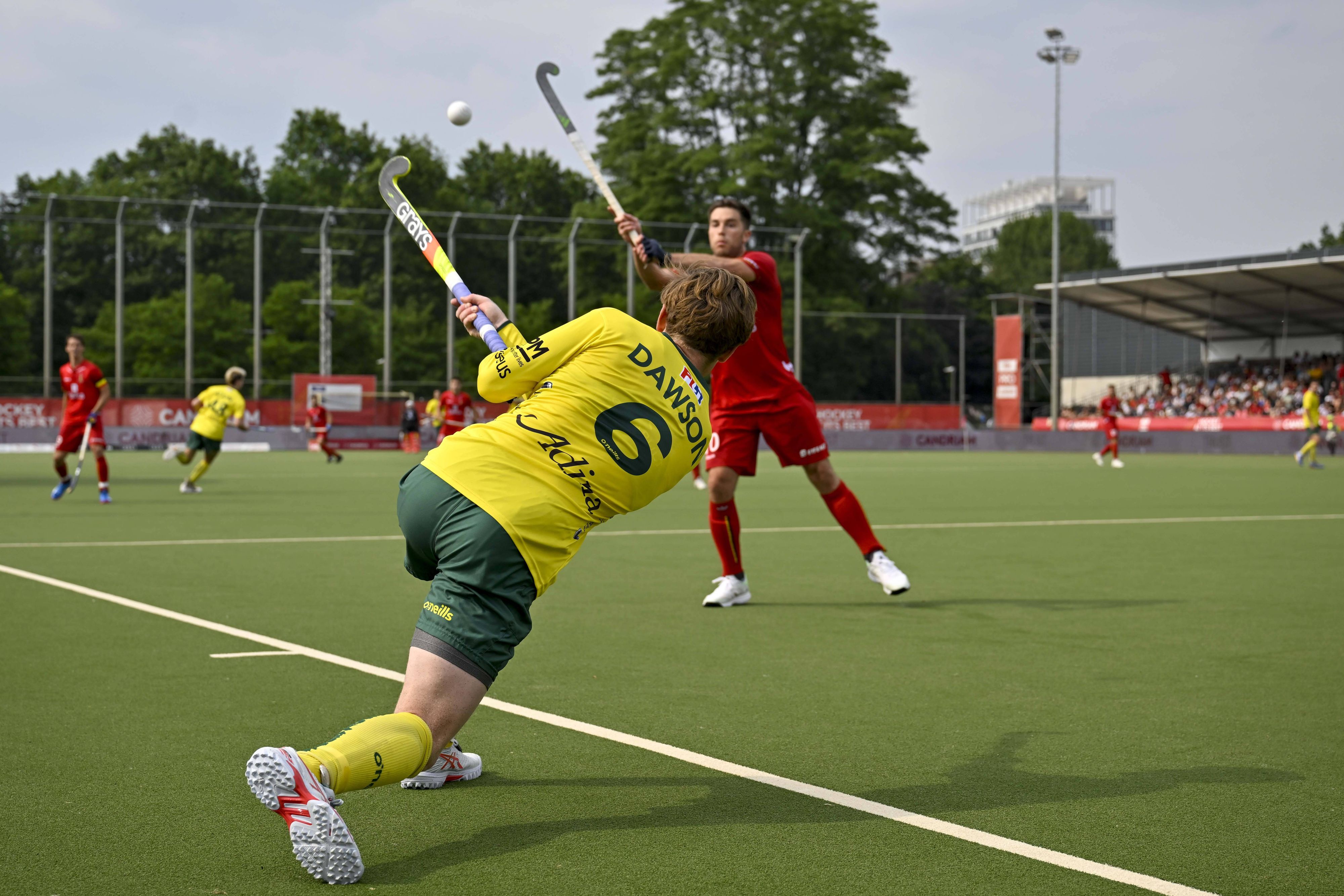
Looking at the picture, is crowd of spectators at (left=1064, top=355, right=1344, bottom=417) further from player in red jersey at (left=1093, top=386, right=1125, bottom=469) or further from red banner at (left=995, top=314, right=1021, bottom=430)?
player in red jersey at (left=1093, top=386, right=1125, bottom=469)

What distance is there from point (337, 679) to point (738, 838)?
264 centimetres

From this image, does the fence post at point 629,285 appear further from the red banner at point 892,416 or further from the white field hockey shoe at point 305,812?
the white field hockey shoe at point 305,812

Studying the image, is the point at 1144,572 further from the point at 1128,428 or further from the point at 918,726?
the point at 1128,428

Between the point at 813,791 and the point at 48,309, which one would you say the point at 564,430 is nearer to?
the point at 813,791

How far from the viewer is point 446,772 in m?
4.22

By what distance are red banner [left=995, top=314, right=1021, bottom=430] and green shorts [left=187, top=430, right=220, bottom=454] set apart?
36.9m

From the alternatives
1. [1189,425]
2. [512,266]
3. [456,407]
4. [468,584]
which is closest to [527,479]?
[468,584]

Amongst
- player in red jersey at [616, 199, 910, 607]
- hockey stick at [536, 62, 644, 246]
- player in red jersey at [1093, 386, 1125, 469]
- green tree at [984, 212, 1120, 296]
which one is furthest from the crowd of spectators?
green tree at [984, 212, 1120, 296]

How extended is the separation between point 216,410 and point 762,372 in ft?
46.0

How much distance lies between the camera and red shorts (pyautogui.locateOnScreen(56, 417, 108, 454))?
17641 millimetres

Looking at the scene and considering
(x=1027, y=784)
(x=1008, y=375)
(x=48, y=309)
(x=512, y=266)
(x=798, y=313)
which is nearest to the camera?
(x=1027, y=784)

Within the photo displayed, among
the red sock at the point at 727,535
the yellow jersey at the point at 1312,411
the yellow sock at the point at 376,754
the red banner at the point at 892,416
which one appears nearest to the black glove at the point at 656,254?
the red sock at the point at 727,535

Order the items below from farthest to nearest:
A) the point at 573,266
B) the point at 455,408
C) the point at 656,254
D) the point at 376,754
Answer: the point at 573,266 < the point at 455,408 < the point at 656,254 < the point at 376,754

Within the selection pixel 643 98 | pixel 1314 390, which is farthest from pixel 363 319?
pixel 1314 390
